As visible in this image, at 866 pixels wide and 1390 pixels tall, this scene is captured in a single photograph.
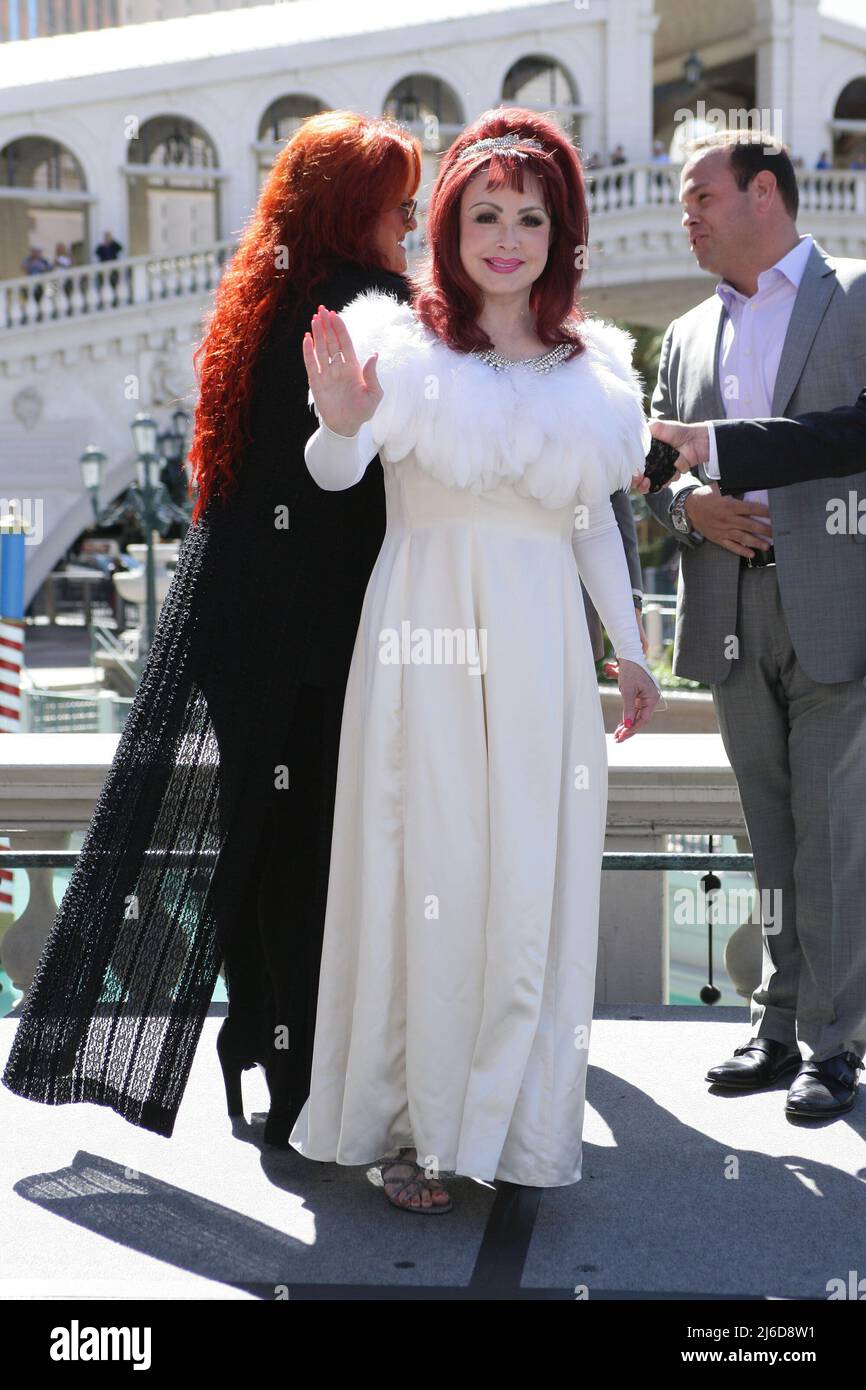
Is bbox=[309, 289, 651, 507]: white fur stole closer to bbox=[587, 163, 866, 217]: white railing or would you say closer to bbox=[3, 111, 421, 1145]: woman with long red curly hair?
bbox=[3, 111, 421, 1145]: woman with long red curly hair

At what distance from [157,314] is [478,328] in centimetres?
2526

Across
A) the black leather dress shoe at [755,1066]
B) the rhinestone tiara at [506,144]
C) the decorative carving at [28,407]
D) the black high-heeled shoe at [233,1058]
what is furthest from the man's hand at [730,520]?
the decorative carving at [28,407]

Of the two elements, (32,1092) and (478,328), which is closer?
(478,328)

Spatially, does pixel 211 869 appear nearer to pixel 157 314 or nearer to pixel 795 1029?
pixel 795 1029

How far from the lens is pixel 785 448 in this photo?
3.43 m

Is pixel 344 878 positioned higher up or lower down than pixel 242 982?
higher up

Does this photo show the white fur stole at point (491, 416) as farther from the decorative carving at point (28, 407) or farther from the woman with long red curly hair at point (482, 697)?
the decorative carving at point (28, 407)

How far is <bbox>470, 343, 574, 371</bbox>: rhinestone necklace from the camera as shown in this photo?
3.02 m

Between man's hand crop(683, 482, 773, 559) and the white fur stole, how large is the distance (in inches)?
25.4

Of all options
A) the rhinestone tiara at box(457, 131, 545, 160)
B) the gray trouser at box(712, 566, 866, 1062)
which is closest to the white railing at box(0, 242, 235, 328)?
the gray trouser at box(712, 566, 866, 1062)

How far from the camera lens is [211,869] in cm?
324

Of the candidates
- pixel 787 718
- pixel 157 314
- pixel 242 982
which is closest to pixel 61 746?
pixel 242 982

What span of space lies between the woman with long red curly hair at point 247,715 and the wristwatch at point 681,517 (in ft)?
2.71

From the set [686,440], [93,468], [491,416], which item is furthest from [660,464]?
[93,468]
